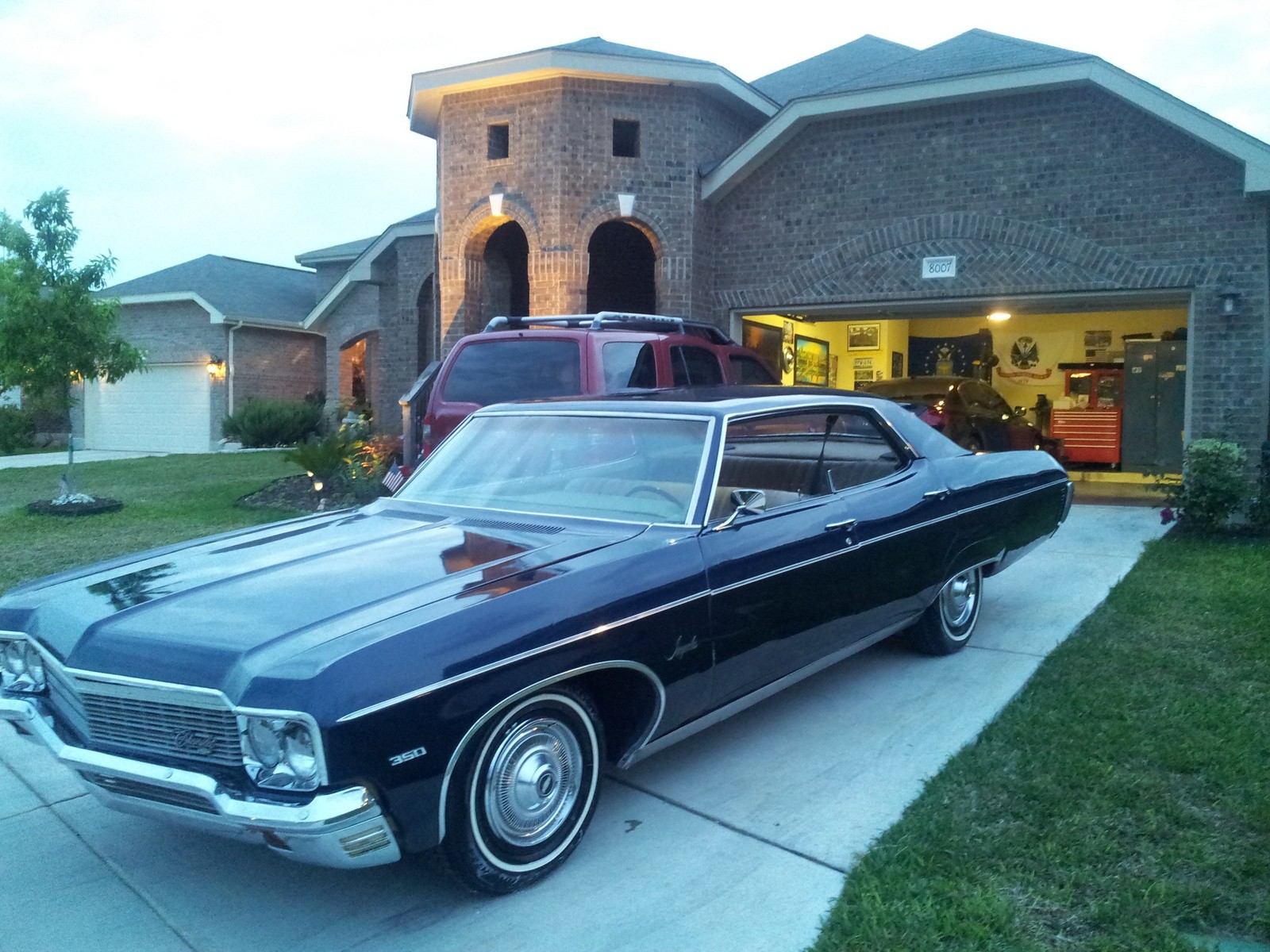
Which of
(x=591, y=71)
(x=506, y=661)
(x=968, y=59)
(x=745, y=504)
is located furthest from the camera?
(x=591, y=71)

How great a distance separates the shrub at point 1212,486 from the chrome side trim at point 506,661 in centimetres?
665

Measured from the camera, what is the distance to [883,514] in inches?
183

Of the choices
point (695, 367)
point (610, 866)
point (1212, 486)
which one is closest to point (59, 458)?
point (695, 367)

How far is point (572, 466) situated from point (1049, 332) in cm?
1625

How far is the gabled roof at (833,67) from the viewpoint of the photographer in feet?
58.2

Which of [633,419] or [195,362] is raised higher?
[195,362]

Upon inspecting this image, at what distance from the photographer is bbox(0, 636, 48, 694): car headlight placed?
3299 mm

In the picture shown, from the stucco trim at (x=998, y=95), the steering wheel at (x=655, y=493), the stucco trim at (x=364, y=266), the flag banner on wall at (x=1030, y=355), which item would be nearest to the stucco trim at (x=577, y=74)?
the stucco trim at (x=998, y=95)

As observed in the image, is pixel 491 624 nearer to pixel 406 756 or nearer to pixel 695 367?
pixel 406 756

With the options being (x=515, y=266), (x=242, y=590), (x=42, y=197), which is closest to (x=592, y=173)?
(x=515, y=266)

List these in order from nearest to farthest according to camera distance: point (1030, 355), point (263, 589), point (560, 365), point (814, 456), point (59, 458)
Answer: point (263, 589)
point (814, 456)
point (560, 365)
point (1030, 355)
point (59, 458)

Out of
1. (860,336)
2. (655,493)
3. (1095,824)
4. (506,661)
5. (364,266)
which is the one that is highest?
(364,266)

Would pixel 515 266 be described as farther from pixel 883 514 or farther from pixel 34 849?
pixel 34 849

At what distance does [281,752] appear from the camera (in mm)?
2660
